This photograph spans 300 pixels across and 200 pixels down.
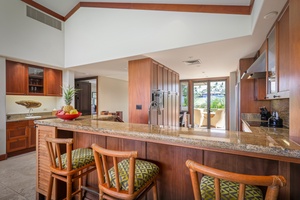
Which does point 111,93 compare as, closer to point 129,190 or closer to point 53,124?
point 53,124

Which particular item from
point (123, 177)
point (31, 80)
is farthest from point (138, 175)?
point (31, 80)

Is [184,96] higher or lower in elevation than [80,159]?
higher

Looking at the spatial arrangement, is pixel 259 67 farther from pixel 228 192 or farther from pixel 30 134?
pixel 30 134

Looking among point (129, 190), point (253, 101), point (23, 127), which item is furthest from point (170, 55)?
point (23, 127)

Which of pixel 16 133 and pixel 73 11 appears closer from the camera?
pixel 16 133

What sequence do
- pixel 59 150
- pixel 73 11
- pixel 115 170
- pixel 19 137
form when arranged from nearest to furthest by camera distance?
pixel 115 170
pixel 59 150
pixel 19 137
pixel 73 11

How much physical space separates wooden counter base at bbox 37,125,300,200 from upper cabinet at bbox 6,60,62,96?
272 centimetres

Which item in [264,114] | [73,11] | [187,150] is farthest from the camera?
[73,11]

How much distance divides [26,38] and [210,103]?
21.9 ft

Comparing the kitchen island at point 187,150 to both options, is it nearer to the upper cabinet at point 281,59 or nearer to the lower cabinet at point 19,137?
the upper cabinet at point 281,59

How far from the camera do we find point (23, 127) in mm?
3850

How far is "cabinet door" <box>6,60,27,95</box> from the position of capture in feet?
12.2

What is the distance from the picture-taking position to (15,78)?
3834 mm

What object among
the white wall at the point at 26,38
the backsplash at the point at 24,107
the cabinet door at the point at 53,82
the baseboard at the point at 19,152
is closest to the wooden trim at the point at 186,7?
the white wall at the point at 26,38
